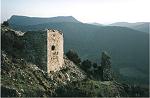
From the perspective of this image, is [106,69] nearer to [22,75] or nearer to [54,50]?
[54,50]

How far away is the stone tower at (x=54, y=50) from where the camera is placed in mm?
50750

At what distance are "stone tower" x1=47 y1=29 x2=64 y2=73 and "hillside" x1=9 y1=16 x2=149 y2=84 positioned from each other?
4618 centimetres

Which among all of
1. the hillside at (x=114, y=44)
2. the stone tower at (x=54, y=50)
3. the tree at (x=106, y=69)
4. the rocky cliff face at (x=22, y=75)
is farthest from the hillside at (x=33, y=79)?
the hillside at (x=114, y=44)

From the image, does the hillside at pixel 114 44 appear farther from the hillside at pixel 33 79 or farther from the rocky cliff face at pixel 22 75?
the rocky cliff face at pixel 22 75

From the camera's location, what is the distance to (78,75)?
5609 centimetres

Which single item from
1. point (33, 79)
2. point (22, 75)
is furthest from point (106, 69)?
point (22, 75)

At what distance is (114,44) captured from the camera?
150 meters

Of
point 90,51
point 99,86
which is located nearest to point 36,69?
point 99,86

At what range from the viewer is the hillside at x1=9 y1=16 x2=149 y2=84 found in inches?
4643

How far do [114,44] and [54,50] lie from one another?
99168mm

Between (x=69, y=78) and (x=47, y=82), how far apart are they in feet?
19.7

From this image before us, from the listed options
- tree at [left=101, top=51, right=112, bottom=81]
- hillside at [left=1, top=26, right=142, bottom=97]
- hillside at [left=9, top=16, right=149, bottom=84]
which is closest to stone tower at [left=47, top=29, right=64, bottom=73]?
hillside at [left=1, top=26, right=142, bottom=97]

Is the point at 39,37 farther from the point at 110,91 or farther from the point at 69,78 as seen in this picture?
the point at 110,91

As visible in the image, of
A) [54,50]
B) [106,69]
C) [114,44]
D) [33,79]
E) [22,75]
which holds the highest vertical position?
[54,50]
